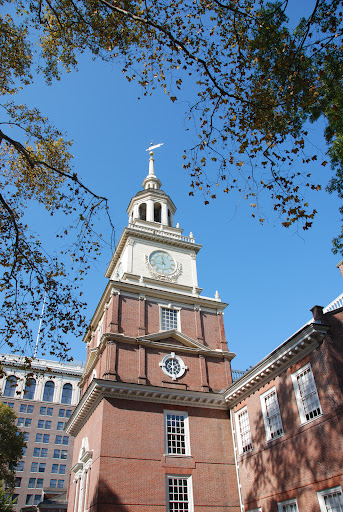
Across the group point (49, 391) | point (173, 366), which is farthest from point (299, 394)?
point (49, 391)

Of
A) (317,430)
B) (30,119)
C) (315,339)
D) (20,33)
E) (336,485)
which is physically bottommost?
(336,485)

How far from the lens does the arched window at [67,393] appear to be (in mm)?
67800

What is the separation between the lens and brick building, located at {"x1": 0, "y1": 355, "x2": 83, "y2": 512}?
5722cm

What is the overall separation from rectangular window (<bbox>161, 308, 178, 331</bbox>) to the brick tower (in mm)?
72

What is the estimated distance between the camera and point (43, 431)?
207 ft

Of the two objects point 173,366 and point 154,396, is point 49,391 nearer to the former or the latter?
point 173,366

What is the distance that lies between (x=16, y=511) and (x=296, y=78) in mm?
63415

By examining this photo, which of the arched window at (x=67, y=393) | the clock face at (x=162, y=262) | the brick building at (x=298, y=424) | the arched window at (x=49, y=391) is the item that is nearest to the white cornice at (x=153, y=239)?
the clock face at (x=162, y=262)

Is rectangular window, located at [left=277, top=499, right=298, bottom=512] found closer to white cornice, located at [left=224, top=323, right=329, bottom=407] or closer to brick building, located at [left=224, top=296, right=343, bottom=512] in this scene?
brick building, located at [left=224, top=296, right=343, bottom=512]

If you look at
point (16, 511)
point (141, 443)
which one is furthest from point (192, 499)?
point (16, 511)

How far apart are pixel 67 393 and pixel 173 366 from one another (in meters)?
50.5

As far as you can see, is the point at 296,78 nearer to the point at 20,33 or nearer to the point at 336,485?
the point at 20,33

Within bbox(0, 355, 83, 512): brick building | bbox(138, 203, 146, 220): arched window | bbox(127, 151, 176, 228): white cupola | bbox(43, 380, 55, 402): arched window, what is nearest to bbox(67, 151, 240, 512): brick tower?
bbox(127, 151, 176, 228): white cupola

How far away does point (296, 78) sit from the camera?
34.8 feet
